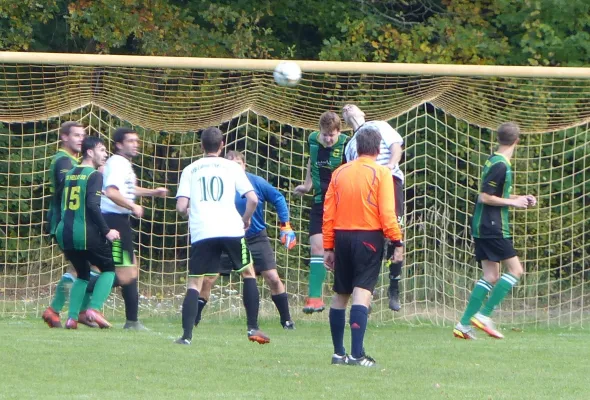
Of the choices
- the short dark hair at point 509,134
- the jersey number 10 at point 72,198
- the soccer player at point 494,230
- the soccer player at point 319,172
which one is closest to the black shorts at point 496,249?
the soccer player at point 494,230

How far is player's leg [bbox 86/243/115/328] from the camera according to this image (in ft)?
33.4

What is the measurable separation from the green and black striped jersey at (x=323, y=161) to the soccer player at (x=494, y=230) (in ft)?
4.89

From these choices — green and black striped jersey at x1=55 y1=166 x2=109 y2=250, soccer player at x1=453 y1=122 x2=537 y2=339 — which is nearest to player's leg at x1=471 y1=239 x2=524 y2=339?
soccer player at x1=453 y1=122 x2=537 y2=339

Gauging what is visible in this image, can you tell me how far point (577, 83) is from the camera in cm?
1444

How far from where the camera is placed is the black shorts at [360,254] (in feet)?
25.5

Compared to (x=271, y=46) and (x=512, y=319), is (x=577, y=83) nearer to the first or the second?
(x=512, y=319)

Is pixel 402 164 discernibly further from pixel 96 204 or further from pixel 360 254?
pixel 360 254

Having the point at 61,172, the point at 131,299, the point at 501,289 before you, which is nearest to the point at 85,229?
the point at 61,172

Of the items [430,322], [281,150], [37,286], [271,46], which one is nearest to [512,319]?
[430,322]

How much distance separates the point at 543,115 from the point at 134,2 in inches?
290

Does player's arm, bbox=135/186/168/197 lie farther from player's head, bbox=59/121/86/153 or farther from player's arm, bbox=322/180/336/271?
player's arm, bbox=322/180/336/271

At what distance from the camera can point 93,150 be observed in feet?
32.9

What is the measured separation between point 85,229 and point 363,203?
10.3 feet

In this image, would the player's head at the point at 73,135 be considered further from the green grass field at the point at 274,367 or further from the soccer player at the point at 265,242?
the green grass field at the point at 274,367
